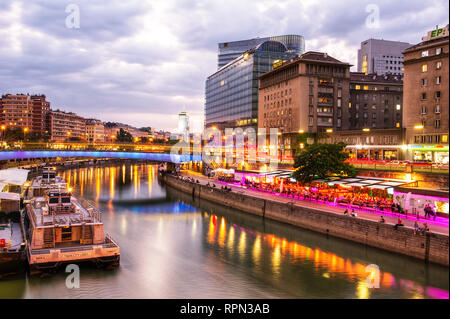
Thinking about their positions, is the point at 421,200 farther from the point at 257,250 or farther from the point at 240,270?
the point at 240,270

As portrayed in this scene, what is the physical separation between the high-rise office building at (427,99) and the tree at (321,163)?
15548 mm

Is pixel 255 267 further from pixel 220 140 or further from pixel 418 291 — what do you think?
pixel 220 140

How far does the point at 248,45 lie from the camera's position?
159250 mm

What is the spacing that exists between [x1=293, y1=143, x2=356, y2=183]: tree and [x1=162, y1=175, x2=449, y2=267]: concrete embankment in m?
5.99

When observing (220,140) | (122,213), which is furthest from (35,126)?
(122,213)

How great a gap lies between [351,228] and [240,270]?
11.4 m

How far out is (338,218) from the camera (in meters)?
33.4

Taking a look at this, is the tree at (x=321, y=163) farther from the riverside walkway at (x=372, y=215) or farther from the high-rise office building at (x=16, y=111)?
the high-rise office building at (x=16, y=111)

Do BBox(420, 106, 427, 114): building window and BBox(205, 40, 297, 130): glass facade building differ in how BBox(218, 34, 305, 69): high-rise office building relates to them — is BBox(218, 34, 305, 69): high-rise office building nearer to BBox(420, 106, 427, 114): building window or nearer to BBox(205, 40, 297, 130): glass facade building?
BBox(205, 40, 297, 130): glass facade building

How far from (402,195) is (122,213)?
114 feet

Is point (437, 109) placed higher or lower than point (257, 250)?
higher

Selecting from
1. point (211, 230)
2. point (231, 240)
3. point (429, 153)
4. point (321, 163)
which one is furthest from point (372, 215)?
point (429, 153)

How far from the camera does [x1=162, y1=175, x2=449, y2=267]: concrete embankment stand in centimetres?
2505

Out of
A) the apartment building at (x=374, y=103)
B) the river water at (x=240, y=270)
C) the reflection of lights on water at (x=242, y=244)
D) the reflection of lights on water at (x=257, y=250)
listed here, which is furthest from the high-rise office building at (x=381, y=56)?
the reflection of lights on water at (x=257, y=250)
